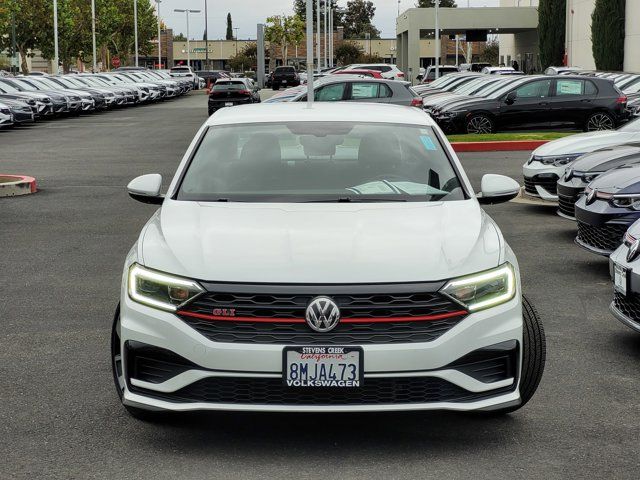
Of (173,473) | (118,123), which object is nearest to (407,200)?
(173,473)

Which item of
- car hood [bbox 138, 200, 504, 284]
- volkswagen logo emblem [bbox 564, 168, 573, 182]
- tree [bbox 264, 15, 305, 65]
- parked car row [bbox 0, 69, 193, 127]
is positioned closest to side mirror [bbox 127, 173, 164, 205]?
car hood [bbox 138, 200, 504, 284]

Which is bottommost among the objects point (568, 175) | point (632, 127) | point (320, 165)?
point (568, 175)

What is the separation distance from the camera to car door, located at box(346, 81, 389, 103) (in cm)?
2580

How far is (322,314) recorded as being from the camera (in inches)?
186

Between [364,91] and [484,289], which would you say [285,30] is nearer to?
[364,91]

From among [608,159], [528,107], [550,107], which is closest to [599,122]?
[550,107]

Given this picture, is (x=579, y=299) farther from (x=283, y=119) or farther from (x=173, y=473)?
(x=173, y=473)

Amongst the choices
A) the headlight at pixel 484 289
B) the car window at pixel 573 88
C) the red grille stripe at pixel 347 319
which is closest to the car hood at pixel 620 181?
the headlight at pixel 484 289

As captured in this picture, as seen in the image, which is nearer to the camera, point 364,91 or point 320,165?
point 320,165

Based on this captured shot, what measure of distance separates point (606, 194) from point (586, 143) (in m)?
4.33

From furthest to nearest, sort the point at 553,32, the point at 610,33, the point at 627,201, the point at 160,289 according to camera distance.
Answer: the point at 553,32
the point at 610,33
the point at 627,201
the point at 160,289

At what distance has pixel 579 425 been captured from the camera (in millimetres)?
5457

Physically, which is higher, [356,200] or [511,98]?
[356,200]

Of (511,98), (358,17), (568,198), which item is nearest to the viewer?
(568,198)
